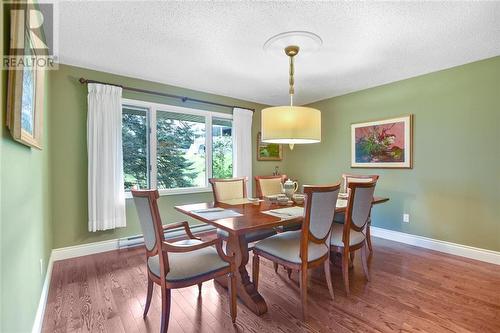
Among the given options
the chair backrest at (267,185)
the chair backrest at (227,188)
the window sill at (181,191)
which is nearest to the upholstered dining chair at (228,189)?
the chair backrest at (227,188)

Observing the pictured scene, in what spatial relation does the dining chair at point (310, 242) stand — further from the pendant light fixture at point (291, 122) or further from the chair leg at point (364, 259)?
the pendant light fixture at point (291, 122)

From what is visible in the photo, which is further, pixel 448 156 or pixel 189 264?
pixel 448 156

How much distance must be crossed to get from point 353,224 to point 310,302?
77 centimetres

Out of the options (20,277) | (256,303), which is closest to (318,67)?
(256,303)

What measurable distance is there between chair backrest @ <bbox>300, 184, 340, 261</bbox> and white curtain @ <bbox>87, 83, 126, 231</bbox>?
8.18 ft

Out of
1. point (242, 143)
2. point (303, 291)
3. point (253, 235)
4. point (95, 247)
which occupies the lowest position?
point (95, 247)

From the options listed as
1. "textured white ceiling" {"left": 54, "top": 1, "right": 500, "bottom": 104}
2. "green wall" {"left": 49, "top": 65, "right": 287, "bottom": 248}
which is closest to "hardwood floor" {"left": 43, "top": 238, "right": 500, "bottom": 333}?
"green wall" {"left": 49, "top": 65, "right": 287, "bottom": 248}

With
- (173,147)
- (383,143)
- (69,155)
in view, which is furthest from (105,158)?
(383,143)

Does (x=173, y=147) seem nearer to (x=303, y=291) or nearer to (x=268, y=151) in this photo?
(x=268, y=151)

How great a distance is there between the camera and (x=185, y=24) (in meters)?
2.16

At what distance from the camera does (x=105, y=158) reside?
3109 millimetres

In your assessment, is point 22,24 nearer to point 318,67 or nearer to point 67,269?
point 67,269

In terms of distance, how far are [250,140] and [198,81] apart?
1.43 meters

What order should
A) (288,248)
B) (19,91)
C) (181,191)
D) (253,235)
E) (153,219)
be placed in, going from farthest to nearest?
(181,191), (253,235), (288,248), (153,219), (19,91)
